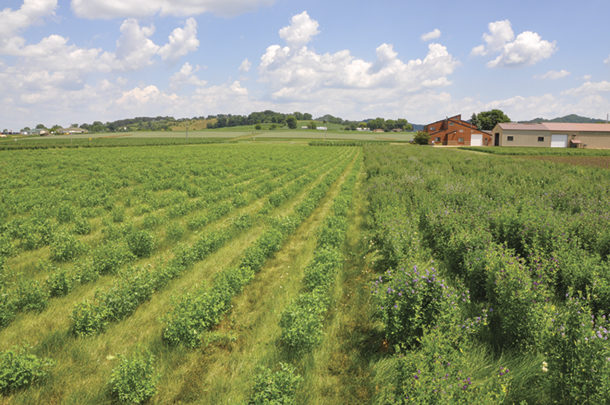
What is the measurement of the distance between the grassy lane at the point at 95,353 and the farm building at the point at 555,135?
9337cm

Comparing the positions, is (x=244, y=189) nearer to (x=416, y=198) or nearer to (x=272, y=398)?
(x=416, y=198)

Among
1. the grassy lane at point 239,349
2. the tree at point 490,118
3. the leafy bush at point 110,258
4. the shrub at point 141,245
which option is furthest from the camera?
the tree at point 490,118

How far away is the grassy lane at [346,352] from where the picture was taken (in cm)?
468

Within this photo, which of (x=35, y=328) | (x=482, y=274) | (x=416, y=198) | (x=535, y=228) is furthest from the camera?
(x=416, y=198)

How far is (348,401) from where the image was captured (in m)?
4.55

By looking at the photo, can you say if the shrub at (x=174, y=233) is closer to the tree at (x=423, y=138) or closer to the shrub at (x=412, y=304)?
the shrub at (x=412, y=304)

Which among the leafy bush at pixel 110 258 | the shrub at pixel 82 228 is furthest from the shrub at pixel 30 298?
the shrub at pixel 82 228

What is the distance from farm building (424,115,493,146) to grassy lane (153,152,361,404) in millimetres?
96091

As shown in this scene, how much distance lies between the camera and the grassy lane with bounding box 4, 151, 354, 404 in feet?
14.8

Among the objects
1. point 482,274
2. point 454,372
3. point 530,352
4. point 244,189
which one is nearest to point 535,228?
point 482,274

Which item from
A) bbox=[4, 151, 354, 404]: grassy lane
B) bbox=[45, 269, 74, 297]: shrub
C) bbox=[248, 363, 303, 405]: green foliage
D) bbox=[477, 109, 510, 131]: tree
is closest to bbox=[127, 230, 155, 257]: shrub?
bbox=[45, 269, 74, 297]: shrub

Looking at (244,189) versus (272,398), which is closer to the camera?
(272,398)

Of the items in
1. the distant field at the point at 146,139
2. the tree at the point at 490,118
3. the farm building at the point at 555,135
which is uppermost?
the tree at the point at 490,118

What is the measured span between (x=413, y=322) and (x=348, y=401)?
1.79m
